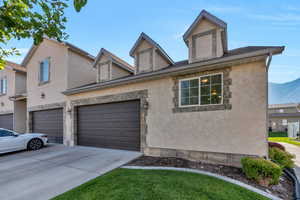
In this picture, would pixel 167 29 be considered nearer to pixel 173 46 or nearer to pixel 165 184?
pixel 173 46

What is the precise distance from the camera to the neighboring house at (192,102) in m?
4.85

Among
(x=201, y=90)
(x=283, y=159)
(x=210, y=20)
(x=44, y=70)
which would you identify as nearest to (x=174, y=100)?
(x=201, y=90)

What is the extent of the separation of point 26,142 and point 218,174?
969cm

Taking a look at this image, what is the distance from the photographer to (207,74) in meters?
5.60

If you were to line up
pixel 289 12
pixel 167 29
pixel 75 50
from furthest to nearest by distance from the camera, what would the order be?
pixel 75 50
pixel 167 29
pixel 289 12

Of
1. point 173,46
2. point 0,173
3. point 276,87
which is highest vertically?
point 276,87

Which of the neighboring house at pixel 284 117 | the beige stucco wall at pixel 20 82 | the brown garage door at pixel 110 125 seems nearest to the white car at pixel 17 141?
the brown garage door at pixel 110 125

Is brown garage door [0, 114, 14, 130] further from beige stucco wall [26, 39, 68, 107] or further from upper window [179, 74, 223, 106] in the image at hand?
upper window [179, 74, 223, 106]

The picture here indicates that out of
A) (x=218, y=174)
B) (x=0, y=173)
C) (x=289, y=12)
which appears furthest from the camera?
(x=289, y=12)

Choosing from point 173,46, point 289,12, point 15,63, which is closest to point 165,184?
point 173,46

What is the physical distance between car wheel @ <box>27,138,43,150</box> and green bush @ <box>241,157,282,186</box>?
10373 mm

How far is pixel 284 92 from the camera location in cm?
10300

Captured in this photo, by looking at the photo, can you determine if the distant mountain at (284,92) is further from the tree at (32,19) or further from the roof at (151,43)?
the tree at (32,19)

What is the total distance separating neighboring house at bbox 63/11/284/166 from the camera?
4852 millimetres
